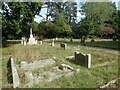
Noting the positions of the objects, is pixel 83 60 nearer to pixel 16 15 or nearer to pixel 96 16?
pixel 16 15

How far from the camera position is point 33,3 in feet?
66.1

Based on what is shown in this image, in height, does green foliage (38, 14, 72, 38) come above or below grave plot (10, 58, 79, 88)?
above

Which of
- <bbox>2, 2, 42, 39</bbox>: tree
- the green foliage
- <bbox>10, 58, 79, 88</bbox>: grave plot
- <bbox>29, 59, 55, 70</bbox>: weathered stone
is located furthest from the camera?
the green foliage

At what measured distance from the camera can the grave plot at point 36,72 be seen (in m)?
7.23

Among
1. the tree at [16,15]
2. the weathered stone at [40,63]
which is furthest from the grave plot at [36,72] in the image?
the tree at [16,15]

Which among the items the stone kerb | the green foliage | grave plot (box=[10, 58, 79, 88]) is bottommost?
grave plot (box=[10, 58, 79, 88])

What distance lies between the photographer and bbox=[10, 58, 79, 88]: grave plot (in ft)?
23.7

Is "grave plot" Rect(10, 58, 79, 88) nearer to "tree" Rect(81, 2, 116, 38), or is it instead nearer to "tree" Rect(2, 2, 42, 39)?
"tree" Rect(2, 2, 42, 39)

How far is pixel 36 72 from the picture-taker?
9.04 meters

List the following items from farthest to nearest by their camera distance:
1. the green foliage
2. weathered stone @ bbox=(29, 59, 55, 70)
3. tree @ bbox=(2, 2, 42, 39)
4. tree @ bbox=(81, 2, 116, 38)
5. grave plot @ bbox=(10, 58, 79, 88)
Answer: tree @ bbox=(81, 2, 116, 38)
the green foliage
tree @ bbox=(2, 2, 42, 39)
weathered stone @ bbox=(29, 59, 55, 70)
grave plot @ bbox=(10, 58, 79, 88)

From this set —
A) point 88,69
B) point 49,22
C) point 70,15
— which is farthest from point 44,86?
point 70,15

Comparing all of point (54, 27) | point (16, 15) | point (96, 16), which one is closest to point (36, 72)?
point (16, 15)

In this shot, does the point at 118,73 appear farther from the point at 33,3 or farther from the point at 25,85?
the point at 33,3

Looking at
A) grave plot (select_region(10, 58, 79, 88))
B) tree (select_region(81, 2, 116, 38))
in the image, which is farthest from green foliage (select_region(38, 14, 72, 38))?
grave plot (select_region(10, 58, 79, 88))
